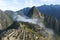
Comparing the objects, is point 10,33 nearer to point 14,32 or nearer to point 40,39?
point 14,32

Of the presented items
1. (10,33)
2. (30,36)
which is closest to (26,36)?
(30,36)

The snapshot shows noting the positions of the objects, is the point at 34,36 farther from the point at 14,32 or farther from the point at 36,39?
the point at 14,32

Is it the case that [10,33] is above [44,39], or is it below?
above

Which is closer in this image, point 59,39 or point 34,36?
point 34,36

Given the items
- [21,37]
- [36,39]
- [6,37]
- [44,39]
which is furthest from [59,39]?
[6,37]

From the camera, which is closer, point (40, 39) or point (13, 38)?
point (13, 38)

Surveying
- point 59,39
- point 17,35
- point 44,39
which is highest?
point 17,35

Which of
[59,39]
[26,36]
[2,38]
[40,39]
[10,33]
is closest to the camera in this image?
[2,38]

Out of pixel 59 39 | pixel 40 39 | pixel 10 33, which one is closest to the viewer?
pixel 10 33

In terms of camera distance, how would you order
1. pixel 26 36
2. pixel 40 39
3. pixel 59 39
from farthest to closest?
1. pixel 59 39
2. pixel 40 39
3. pixel 26 36
